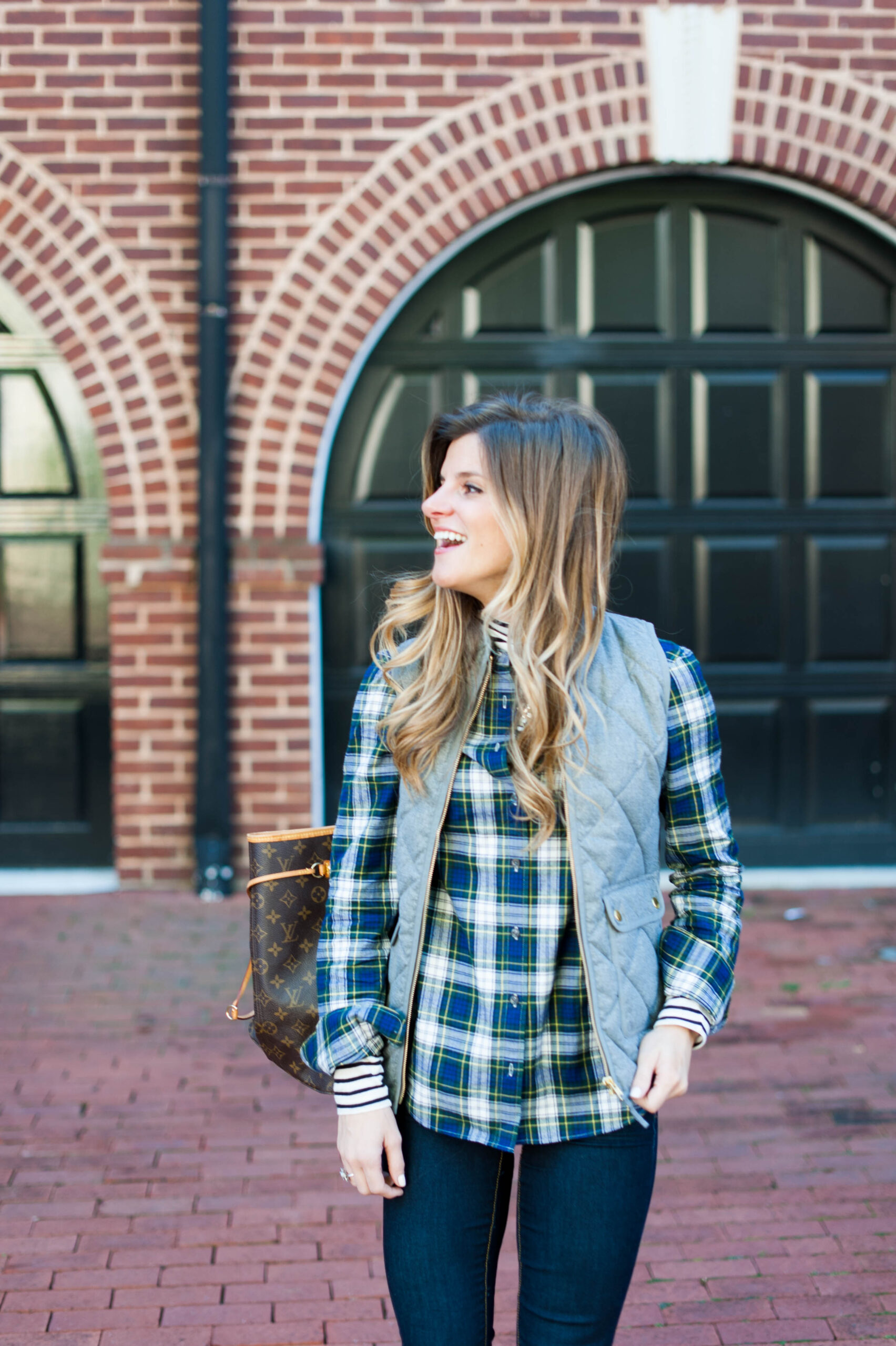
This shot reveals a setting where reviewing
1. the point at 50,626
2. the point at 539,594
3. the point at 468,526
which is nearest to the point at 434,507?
the point at 468,526

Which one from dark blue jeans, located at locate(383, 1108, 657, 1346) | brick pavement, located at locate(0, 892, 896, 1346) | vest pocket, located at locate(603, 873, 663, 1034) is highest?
vest pocket, located at locate(603, 873, 663, 1034)

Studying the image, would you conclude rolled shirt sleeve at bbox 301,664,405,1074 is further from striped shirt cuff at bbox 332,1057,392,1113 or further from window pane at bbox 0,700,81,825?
window pane at bbox 0,700,81,825

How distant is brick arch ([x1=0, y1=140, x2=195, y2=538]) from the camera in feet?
18.2

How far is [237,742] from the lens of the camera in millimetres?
5688

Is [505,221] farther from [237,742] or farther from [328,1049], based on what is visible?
[328,1049]


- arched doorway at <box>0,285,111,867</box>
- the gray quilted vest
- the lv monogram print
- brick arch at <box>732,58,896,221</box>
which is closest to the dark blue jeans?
the gray quilted vest

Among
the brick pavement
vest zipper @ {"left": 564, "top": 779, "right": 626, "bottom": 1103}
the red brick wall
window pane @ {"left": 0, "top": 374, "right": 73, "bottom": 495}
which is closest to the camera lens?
vest zipper @ {"left": 564, "top": 779, "right": 626, "bottom": 1103}

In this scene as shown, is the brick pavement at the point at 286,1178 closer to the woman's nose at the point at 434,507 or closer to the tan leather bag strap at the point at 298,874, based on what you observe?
the tan leather bag strap at the point at 298,874

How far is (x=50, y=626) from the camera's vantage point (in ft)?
19.7

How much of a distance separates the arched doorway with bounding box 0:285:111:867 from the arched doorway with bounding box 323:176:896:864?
3.68ft

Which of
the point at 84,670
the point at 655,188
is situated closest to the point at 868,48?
the point at 655,188

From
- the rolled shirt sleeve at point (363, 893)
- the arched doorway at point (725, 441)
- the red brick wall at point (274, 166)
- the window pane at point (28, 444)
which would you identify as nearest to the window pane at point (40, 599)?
the window pane at point (28, 444)

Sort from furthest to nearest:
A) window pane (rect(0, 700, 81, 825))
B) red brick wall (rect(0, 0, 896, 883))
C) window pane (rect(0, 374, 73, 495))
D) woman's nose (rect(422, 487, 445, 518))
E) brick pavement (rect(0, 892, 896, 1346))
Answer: window pane (rect(0, 700, 81, 825)) < window pane (rect(0, 374, 73, 495)) < red brick wall (rect(0, 0, 896, 883)) < brick pavement (rect(0, 892, 896, 1346)) < woman's nose (rect(422, 487, 445, 518))

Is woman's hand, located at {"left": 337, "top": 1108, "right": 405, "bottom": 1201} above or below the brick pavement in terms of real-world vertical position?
above
